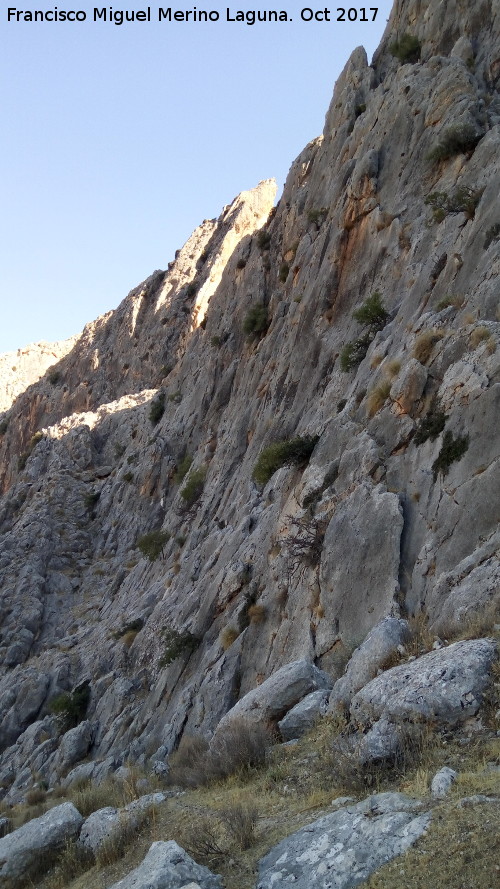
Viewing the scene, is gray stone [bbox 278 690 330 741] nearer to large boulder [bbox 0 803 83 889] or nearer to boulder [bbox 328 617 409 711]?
boulder [bbox 328 617 409 711]

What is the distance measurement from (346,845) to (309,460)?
46.3 feet

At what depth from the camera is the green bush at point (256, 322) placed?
34.1 meters

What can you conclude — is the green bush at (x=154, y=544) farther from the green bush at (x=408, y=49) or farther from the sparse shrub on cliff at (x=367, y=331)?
the green bush at (x=408, y=49)

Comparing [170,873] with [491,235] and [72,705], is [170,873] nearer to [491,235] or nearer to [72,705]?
[491,235]

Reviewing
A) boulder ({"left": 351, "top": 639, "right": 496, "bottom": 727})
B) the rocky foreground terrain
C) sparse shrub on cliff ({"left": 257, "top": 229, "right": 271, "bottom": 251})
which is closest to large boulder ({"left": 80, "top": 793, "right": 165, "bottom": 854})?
the rocky foreground terrain

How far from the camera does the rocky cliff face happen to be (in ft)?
44.0

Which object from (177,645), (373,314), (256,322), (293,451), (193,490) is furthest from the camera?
(256,322)

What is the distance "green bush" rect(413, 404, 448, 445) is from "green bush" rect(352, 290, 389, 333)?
25.2 ft

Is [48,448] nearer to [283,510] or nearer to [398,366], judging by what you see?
[283,510]

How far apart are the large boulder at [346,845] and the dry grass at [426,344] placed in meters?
11.9

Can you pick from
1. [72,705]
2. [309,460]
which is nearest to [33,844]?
[309,460]

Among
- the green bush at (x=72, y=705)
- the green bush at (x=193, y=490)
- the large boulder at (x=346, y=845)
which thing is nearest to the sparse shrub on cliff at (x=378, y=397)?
the large boulder at (x=346, y=845)

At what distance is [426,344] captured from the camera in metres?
16.1

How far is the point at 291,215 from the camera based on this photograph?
118 ft
